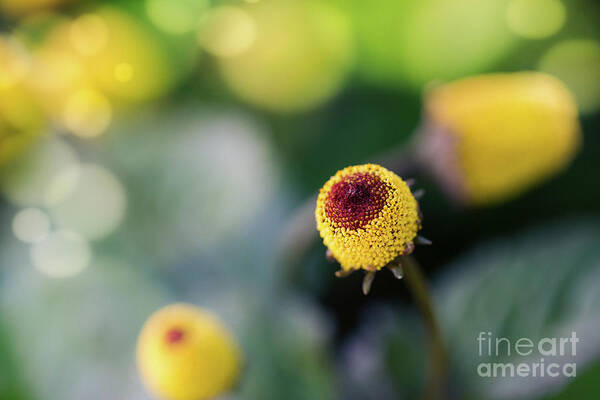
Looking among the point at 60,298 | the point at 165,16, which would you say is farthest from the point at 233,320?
the point at 165,16

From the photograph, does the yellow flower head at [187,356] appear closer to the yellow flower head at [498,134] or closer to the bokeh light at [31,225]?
the yellow flower head at [498,134]

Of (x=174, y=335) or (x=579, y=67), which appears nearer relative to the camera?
(x=174, y=335)

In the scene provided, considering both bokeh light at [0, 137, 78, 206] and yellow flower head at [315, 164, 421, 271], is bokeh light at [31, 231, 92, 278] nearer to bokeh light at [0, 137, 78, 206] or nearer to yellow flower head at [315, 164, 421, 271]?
bokeh light at [0, 137, 78, 206]

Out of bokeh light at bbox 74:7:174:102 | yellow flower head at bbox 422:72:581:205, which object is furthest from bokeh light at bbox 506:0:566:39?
bokeh light at bbox 74:7:174:102

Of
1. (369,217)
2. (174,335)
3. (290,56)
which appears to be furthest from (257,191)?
(369,217)

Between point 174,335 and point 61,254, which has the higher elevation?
point 174,335

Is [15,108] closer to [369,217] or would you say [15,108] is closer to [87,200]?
[87,200]

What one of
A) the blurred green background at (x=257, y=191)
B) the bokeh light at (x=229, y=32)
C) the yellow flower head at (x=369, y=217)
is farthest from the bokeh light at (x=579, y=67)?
the yellow flower head at (x=369, y=217)
